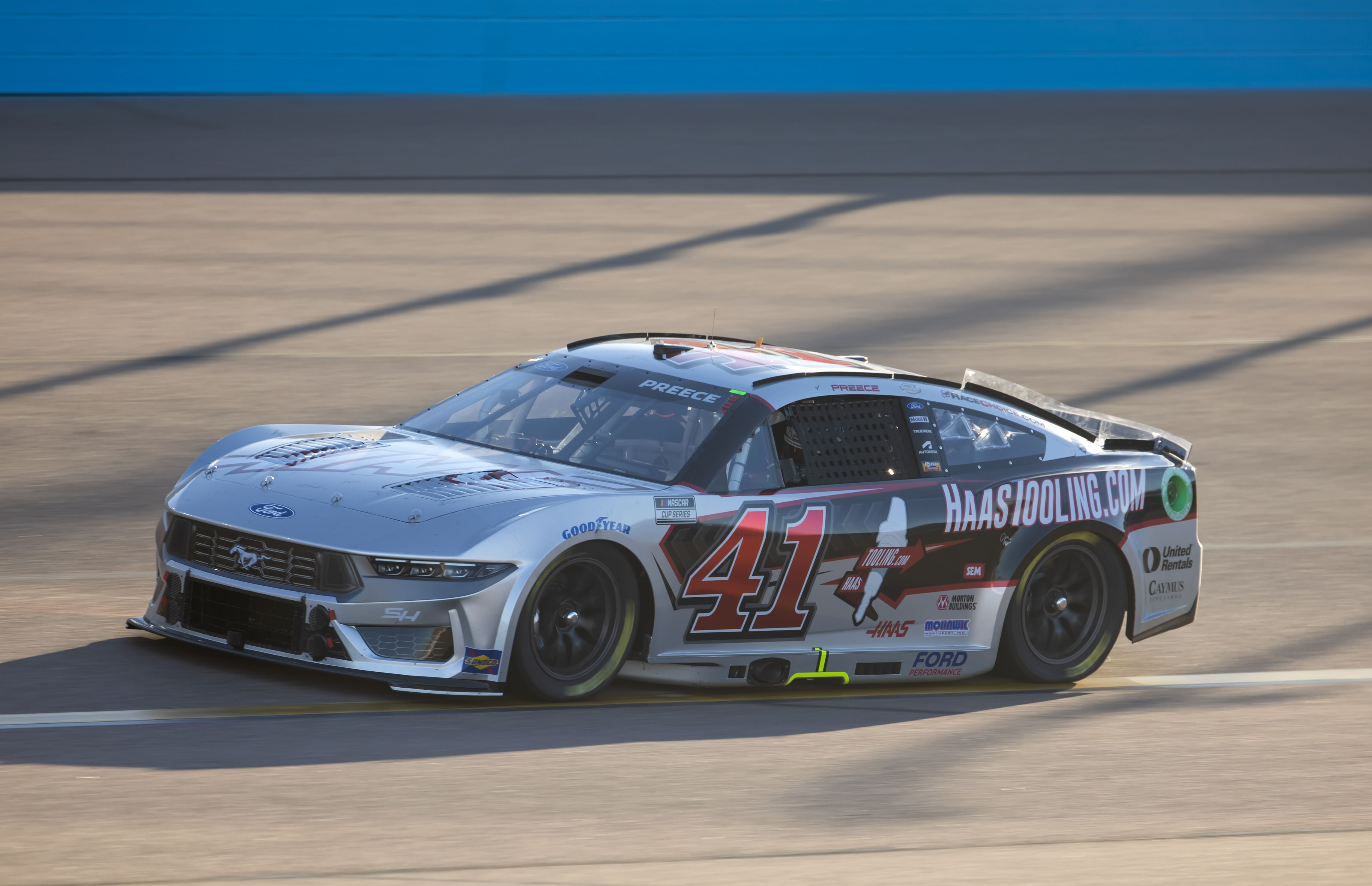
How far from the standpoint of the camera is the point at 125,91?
89.5 feet

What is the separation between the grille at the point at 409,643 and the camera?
6887 mm

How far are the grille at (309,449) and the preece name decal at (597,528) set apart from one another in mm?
1183

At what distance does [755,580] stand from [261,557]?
1.91 meters

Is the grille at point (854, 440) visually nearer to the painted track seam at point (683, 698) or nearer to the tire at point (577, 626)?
the painted track seam at point (683, 698)

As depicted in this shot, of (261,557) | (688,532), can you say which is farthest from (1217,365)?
(261,557)

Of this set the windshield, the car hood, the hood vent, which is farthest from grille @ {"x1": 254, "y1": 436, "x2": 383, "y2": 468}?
the hood vent

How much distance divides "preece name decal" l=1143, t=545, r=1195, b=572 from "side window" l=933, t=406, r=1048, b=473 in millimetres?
713

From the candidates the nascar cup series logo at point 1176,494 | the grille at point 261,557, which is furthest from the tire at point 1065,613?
the grille at point 261,557

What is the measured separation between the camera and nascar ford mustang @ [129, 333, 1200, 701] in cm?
691

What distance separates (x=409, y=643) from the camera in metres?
6.92

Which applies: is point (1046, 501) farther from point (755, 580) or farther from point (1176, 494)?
point (755, 580)

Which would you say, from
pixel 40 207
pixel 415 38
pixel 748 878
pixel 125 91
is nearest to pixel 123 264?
pixel 40 207

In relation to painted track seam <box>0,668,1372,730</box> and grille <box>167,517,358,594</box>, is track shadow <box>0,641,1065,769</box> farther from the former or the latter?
grille <box>167,517,358,594</box>

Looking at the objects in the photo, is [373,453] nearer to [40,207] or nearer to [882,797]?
[882,797]
